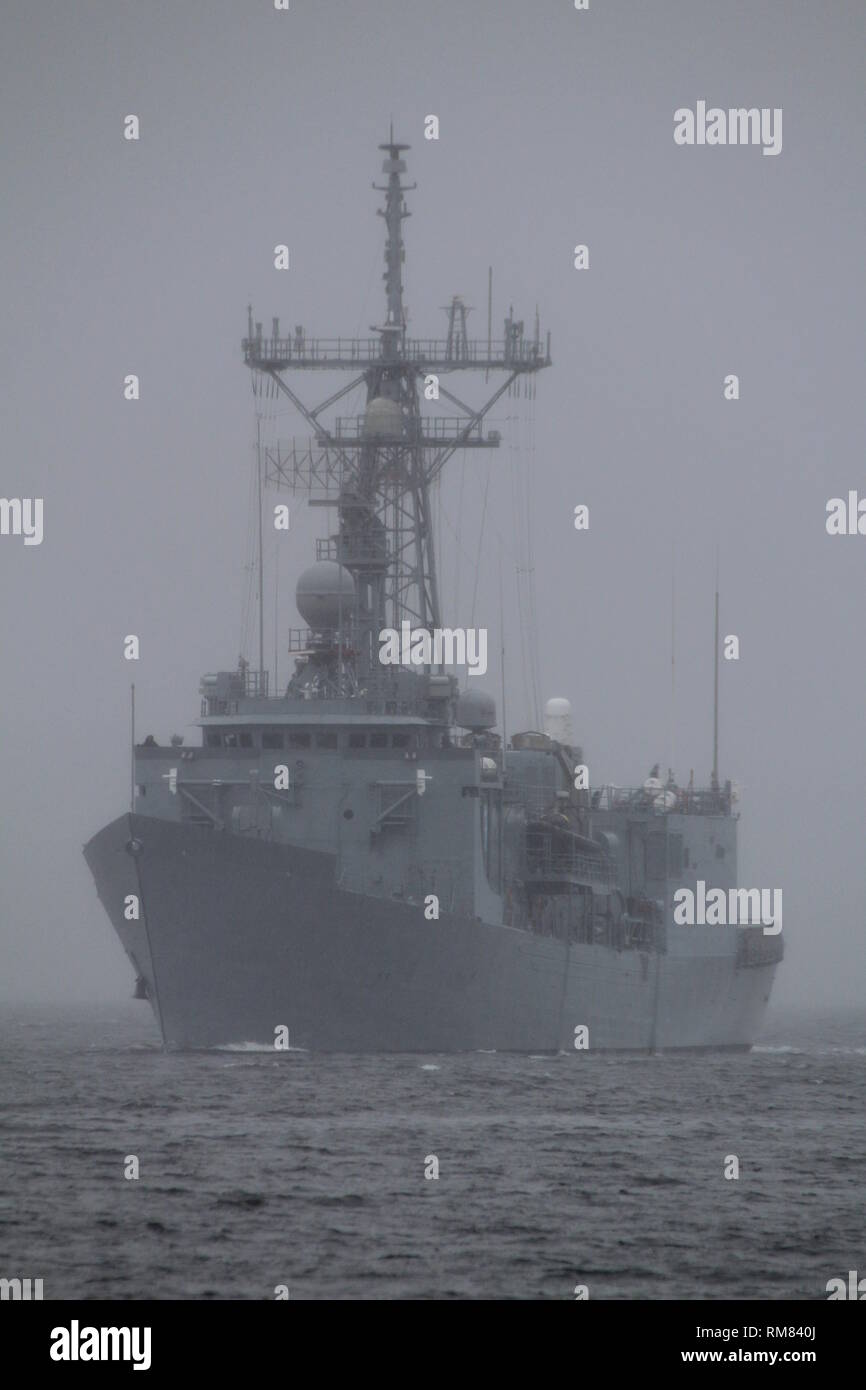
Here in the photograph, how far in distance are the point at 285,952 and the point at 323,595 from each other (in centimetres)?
770

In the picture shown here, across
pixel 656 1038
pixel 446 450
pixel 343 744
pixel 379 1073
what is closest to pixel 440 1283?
pixel 379 1073

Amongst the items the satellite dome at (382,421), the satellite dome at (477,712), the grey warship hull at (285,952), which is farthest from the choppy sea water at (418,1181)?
the satellite dome at (382,421)

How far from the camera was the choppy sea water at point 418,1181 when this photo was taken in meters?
20.7

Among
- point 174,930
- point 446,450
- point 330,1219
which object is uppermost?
point 446,450

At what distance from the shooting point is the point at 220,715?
136ft

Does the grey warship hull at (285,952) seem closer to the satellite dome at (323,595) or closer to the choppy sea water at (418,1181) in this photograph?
the choppy sea water at (418,1181)

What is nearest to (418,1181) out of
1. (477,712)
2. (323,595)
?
(323,595)

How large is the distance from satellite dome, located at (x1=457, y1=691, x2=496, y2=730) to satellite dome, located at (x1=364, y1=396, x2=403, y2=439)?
549 cm

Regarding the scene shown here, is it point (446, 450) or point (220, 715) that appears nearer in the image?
point (220, 715)

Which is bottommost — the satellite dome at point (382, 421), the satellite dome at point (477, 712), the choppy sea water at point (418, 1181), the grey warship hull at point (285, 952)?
the choppy sea water at point (418, 1181)

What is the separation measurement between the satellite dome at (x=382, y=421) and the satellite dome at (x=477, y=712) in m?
5.49
